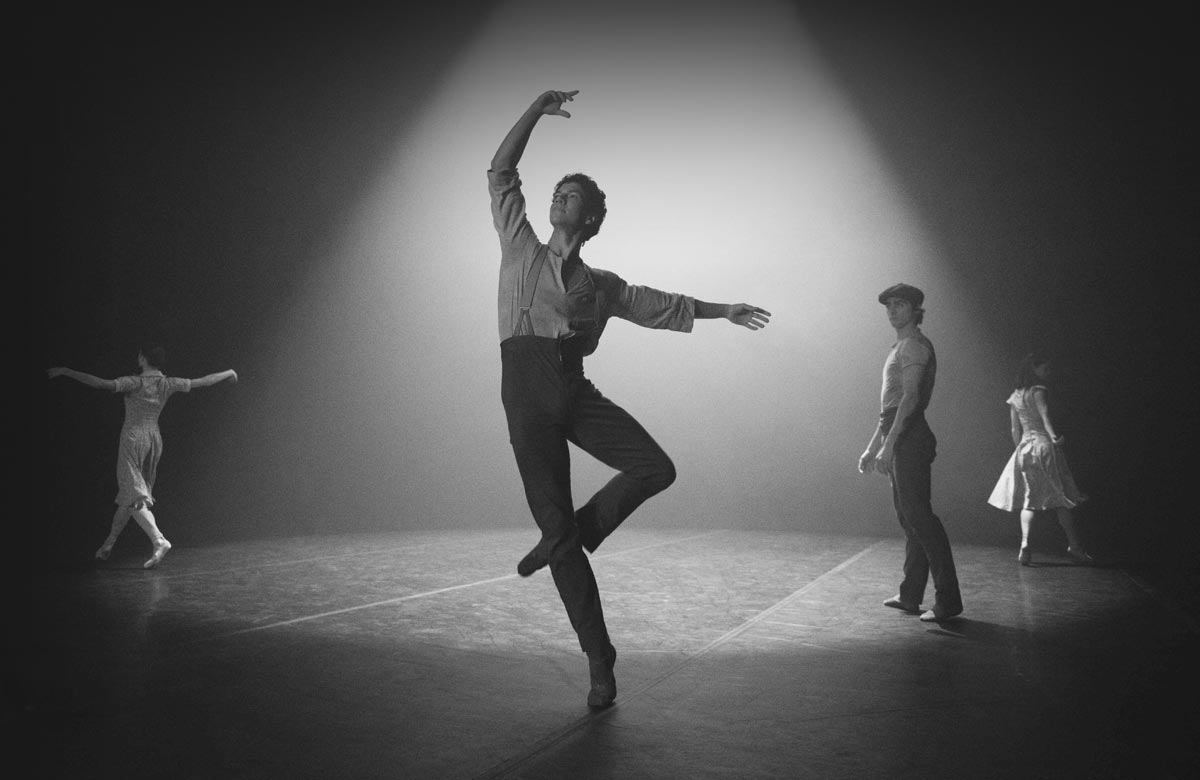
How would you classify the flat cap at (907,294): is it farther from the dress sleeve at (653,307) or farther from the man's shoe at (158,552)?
the man's shoe at (158,552)

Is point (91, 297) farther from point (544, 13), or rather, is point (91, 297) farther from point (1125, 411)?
point (1125, 411)

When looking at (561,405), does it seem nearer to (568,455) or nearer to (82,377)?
(568,455)

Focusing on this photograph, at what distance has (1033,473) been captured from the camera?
255 inches

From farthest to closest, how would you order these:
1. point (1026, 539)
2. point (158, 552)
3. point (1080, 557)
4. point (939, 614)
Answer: point (1080, 557)
point (1026, 539)
point (158, 552)
point (939, 614)

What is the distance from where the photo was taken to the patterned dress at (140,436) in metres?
5.78

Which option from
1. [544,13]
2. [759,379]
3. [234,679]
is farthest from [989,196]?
[234,679]

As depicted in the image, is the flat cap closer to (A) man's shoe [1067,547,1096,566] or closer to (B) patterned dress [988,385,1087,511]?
(B) patterned dress [988,385,1087,511]

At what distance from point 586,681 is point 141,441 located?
14.4 feet

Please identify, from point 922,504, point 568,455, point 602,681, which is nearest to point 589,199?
point 568,455

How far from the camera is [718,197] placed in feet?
32.1

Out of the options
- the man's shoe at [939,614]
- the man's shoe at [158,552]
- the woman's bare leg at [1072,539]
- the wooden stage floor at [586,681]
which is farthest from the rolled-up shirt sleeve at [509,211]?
the woman's bare leg at [1072,539]

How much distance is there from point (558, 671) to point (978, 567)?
4.28m

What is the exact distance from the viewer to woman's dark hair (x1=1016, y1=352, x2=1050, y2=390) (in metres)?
6.46

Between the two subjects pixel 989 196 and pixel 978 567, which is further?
pixel 989 196
